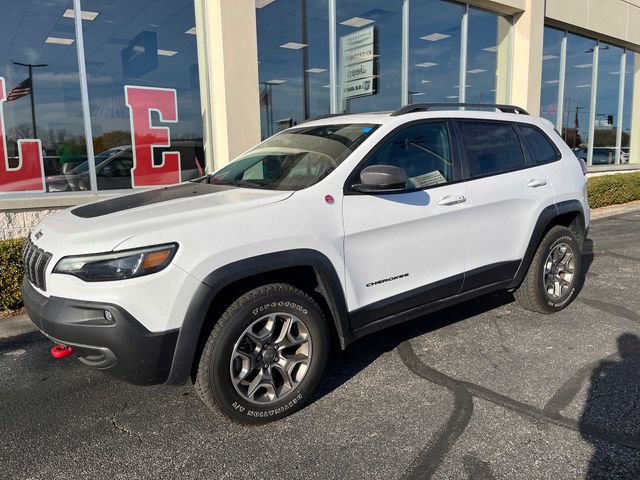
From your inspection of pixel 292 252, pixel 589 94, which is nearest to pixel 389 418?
pixel 292 252

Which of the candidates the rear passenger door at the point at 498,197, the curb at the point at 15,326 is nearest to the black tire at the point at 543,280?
the rear passenger door at the point at 498,197

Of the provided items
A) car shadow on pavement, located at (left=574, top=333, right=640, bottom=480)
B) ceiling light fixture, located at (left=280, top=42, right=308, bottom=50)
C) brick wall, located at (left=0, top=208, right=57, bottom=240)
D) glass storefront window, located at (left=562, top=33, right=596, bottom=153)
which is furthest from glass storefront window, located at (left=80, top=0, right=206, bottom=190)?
glass storefront window, located at (left=562, top=33, right=596, bottom=153)

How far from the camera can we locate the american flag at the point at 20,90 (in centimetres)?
603

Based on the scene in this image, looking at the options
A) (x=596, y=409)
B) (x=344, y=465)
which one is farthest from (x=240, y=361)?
(x=596, y=409)

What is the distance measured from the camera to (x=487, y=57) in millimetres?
11945

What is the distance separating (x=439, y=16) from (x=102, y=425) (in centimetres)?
1028

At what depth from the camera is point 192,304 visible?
8.39ft

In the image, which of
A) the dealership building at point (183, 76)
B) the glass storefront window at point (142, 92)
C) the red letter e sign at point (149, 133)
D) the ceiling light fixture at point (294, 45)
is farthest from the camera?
the ceiling light fixture at point (294, 45)

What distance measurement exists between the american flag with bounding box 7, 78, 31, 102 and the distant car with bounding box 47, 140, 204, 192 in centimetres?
100

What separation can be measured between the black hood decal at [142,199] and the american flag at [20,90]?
3.50 meters

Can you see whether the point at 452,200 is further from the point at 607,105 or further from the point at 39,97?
the point at 607,105

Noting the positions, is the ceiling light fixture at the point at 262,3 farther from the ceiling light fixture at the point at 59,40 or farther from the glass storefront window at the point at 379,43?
the ceiling light fixture at the point at 59,40

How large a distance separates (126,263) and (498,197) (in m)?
2.79

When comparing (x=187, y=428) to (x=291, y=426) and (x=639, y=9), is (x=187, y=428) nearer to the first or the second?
(x=291, y=426)
